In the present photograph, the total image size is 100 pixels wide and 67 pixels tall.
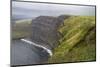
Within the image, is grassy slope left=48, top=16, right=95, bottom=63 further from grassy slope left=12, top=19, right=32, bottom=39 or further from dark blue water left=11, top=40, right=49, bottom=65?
grassy slope left=12, top=19, right=32, bottom=39

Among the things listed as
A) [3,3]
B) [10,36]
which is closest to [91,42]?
[10,36]

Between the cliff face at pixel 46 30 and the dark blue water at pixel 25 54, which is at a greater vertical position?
the cliff face at pixel 46 30

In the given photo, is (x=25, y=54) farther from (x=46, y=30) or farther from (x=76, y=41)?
(x=76, y=41)

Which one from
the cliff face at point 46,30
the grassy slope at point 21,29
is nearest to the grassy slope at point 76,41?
the cliff face at point 46,30

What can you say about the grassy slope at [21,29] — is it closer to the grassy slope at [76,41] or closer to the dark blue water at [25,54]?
the dark blue water at [25,54]

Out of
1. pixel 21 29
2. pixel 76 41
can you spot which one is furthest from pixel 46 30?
pixel 76 41

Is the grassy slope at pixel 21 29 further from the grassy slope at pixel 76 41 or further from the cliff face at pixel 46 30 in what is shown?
the grassy slope at pixel 76 41

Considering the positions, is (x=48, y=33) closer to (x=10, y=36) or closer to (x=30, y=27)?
(x=30, y=27)

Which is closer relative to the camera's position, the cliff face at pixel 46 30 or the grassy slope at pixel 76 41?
the cliff face at pixel 46 30
